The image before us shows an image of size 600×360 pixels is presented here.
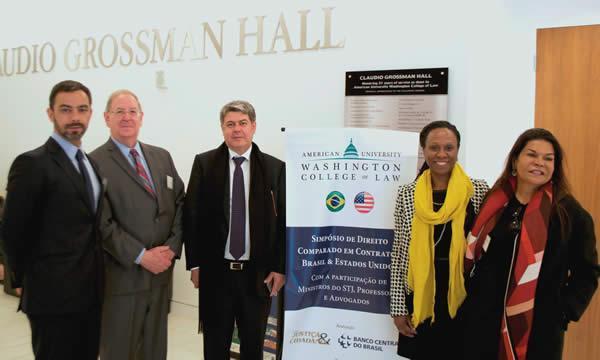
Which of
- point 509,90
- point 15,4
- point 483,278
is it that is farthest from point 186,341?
point 15,4

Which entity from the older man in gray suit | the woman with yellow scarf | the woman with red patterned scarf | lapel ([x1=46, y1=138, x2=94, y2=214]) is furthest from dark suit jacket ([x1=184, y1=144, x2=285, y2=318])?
the woman with red patterned scarf

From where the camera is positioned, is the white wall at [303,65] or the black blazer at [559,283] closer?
the black blazer at [559,283]

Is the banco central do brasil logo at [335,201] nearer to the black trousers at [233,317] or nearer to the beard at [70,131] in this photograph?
the black trousers at [233,317]

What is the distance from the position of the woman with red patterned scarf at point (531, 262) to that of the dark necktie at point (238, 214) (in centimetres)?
106

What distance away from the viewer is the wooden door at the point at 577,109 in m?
2.77

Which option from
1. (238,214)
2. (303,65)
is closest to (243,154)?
(238,214)

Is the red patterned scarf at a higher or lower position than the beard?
lower

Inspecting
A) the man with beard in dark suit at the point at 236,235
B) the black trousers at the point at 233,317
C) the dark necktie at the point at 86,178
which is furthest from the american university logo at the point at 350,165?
the dark necktie at the point at 86,178

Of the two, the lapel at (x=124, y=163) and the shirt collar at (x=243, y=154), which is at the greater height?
the shirt collar at (x=243, y=154)

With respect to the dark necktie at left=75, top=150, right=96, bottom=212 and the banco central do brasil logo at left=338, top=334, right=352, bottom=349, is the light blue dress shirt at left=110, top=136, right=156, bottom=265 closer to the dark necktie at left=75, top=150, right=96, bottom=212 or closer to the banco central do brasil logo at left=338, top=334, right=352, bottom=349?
the dark necktie at left=75, top=150, right=96, bottom=212

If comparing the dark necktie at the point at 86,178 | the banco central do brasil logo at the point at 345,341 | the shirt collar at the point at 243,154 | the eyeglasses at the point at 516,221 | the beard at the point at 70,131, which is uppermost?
the beard at the point at 70,131

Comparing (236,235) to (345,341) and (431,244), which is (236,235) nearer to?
(345,341)

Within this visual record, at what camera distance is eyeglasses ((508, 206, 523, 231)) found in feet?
6.03

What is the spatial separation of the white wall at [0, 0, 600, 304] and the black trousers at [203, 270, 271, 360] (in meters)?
1.46
